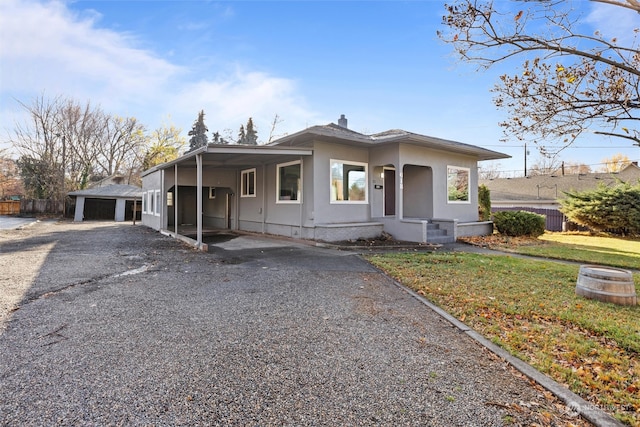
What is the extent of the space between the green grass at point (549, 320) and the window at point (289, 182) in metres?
4.66

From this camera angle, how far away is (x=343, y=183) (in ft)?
35.5

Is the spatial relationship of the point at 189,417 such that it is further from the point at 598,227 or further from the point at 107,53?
the point at 598,227

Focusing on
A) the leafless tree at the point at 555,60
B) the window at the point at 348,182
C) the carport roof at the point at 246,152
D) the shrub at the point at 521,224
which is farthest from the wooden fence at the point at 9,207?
the shrub at the point at 521,224

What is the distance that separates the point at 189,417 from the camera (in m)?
2.00

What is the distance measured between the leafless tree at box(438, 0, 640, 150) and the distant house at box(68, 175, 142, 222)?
22.6 meters

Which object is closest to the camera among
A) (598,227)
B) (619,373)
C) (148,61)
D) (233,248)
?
(619,373)

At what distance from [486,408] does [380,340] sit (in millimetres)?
1186

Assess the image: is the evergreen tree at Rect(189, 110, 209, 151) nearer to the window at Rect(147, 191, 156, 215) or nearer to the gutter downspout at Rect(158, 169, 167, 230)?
the window at Rect(147, 191, 156, 215)

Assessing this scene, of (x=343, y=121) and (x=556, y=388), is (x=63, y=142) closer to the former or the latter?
(x=343, y=121)

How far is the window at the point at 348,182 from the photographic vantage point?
1060 centimetres

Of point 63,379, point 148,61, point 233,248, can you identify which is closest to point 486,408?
→ point 63,379

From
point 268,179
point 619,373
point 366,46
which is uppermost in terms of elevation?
point 366,46

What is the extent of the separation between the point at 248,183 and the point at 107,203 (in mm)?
15780

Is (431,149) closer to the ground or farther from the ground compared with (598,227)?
farther from the ground
